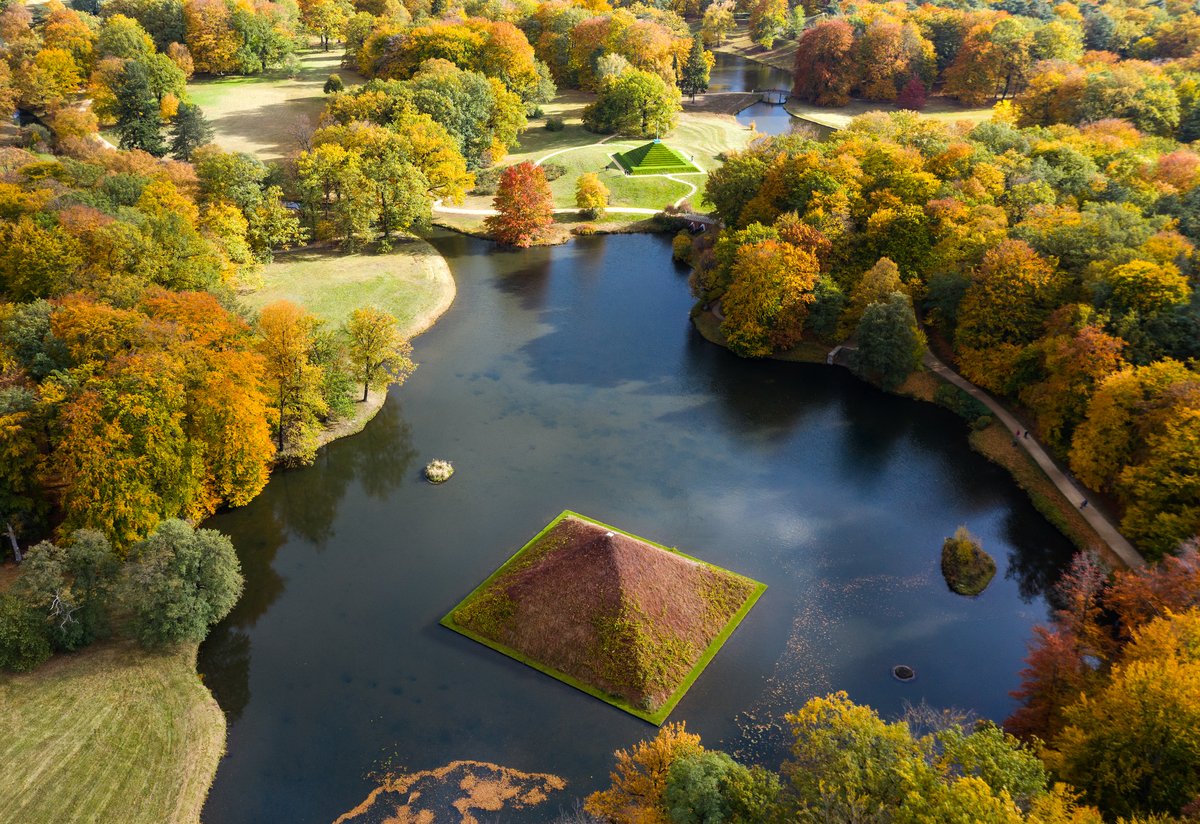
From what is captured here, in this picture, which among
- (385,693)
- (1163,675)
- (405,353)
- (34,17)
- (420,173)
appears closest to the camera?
(1163,675)

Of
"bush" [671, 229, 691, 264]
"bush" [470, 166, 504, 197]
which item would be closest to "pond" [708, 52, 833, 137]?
"bush" [470, 166, 504, 197]

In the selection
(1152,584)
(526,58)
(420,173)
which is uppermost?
(526,58)

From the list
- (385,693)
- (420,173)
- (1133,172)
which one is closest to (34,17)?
(420,173)

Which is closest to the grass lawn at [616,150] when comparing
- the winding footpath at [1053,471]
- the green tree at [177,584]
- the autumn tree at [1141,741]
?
the winding footpath at [1053,471]

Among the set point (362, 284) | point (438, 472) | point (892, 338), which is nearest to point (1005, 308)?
point (892, 338)

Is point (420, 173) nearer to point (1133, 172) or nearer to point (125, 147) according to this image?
point (125, 147)

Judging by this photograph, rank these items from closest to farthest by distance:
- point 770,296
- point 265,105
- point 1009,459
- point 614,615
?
point 614,615 < point 1009,459 < point 770,296 < point 265,105

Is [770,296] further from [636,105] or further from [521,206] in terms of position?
[636,105]
